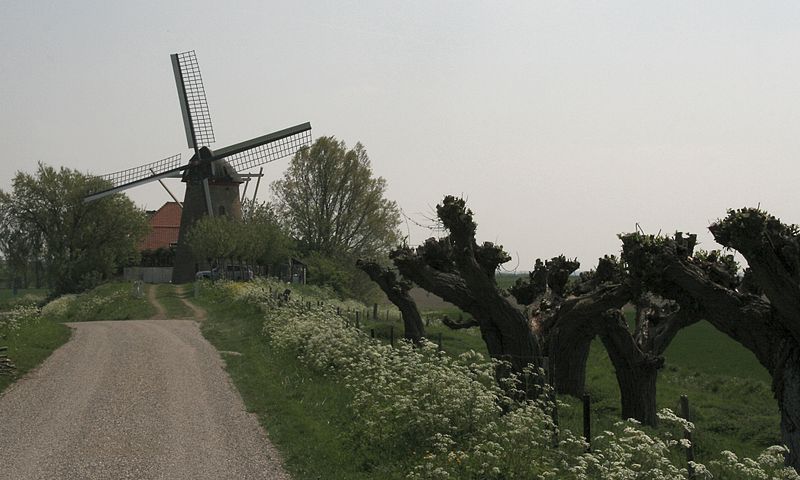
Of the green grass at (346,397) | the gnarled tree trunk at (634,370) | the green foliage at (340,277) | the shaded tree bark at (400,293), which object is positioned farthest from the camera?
the green foliage at (340,277)

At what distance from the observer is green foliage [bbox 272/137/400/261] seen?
252 feet

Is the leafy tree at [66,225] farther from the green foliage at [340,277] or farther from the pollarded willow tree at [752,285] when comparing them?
the pollarded willow tree at [752,285]

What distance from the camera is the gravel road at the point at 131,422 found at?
13648 millimetres

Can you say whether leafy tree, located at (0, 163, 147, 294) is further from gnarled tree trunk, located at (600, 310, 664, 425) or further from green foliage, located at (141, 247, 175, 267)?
gnarled tree trunk, located at (600, 310, 664, 425)

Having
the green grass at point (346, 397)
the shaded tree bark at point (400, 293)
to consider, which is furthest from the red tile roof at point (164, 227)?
the shaded tree bark at point (400, 293)

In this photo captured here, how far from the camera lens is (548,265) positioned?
83.3 feet

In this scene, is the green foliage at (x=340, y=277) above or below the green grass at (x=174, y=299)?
A: above

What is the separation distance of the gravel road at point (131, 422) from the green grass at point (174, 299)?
17716mm

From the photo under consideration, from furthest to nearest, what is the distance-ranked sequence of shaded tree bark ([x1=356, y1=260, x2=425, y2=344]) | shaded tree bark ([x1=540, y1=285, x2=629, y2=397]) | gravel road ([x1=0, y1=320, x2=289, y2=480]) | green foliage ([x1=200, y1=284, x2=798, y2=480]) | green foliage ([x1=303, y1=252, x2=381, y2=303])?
green foliage ([x1=303, y1=252, x2=381, y2=303]), shaded tree bark ([x1=356, y1=260, x2=425, y2=344]), shaded tree bark ([x1=540, y1=285, x2=629, y2=397]), gravel road ([x1=0, y1=320, x2=289, y2=480]), green foliage ([x1=200, y1=284, x2=798, y2=480])

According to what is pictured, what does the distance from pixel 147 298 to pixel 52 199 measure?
2659cm

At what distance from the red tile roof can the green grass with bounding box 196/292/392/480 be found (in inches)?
2411


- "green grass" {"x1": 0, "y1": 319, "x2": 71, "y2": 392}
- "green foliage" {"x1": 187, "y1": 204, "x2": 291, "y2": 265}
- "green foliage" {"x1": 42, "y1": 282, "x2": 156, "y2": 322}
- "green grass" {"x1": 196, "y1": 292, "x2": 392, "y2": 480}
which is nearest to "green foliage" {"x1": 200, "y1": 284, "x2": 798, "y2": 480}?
"green grass" {"x1": 196, "y1": 292, "x2": 392, "y2": 480}

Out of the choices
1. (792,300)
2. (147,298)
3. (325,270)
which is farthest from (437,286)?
(325,270)

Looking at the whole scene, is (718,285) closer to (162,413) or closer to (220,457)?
(220,457)
